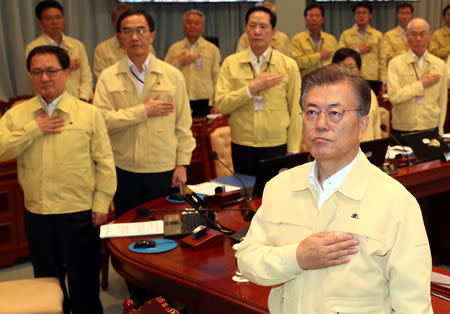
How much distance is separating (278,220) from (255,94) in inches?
93.9

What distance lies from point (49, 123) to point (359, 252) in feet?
6.10

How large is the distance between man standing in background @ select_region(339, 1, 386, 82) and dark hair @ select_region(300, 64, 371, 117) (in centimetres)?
606

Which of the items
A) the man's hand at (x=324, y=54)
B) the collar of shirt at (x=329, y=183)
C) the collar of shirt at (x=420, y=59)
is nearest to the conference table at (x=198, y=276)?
the collar of shirt at (x=329, y=183)

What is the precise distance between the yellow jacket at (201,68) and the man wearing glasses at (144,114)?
3168 mm

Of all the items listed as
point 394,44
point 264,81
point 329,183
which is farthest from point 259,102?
point 394,44

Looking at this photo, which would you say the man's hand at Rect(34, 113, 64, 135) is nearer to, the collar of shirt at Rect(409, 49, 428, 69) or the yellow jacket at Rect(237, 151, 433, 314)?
the yellow jacket at Rect(237, 151, 433, 314)

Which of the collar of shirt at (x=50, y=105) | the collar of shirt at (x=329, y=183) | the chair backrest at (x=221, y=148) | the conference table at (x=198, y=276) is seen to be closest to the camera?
the collar of shirt at (x=329, y=183)

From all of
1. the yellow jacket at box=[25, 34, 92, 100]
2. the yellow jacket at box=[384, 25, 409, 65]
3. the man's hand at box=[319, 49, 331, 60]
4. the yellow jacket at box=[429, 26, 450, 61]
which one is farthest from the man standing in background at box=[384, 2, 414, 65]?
the yellow jacket at box=[25, 34, 92, 100]

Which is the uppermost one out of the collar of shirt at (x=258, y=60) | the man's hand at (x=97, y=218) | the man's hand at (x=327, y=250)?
the collar of shirt at (x=258, y=60)

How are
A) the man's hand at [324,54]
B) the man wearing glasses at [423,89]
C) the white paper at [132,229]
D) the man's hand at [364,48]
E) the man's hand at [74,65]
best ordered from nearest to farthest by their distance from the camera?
1. the white paper at [132,229]
2. the man wearing glasses at [423,89]
3. the man's hand at [74,65]
4. the man's hand at [324,54]
5. the man's hand at [364,48]

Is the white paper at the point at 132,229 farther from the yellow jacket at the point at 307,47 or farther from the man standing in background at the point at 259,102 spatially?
the yellow jacket at the point at 307,47

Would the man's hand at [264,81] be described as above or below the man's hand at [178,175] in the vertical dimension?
above

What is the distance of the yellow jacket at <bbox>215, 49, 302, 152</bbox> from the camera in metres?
3.80

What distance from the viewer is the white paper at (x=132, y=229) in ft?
8.18
